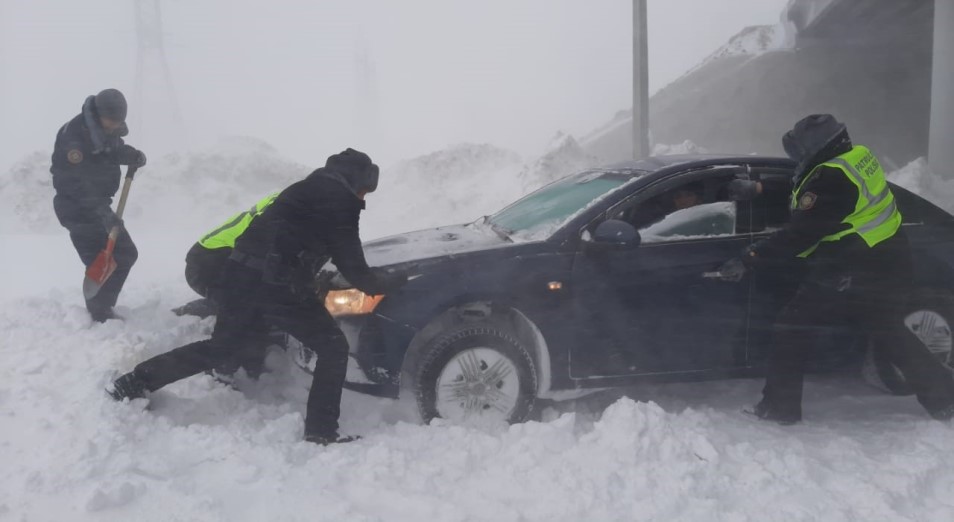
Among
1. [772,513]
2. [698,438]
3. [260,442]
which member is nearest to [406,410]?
[260,442]

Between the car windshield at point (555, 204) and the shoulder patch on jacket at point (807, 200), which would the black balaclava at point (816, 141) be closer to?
the shoulder patch on jacket at point (807, 200)

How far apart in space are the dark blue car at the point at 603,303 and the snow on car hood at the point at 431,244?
0.10 ft

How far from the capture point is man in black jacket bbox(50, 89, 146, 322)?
15.7ft

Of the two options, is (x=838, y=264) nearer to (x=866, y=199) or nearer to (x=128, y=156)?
(x=866, y=199)

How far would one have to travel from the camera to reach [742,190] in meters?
4.03

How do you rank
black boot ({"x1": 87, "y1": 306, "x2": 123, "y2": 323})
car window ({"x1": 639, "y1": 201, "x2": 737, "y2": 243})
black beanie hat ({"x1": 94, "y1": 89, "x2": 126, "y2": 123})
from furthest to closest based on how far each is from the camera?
black boot ({"x1": 87, "y1": 306, "x2": 123, "y2": 323}), black beanie hat ({"x1": 94, "y1": 89, "x2": 126, "y2": 123}), car window ({"x1": 639, "y1": 201, "x2": 737, "y2": 243})

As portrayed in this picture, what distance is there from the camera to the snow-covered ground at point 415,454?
117 inches

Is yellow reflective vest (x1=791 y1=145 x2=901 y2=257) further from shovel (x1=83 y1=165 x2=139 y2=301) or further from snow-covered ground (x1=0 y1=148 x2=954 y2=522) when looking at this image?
shovel (x1=83 y1=165 x2=139 y2=301)

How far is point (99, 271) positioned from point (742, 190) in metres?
4.21

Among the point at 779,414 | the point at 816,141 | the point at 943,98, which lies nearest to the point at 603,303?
the point at 779,414

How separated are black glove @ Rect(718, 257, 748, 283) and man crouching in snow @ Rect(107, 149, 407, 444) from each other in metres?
1.76

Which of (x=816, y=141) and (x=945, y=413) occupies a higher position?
(x=816, y=141)

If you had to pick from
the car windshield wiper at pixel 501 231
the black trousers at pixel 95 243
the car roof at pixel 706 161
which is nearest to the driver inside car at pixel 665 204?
the car roof at pixel 706 161

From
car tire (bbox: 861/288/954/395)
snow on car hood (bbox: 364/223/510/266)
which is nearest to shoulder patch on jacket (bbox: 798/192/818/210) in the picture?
car tire (bbox: 861/288/954/395)
